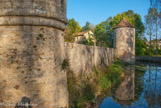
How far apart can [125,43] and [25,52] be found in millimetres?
17709

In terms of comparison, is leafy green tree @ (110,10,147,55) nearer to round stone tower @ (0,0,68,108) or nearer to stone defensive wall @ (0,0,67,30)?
stone defensive wall @ (0,0,67,30)

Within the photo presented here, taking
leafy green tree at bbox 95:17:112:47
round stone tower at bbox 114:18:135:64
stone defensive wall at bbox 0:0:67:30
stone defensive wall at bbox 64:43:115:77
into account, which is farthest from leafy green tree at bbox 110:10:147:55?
stone defensive wall at bbox 0:0:67:30

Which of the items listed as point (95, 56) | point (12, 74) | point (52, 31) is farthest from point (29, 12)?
point (95, 56)

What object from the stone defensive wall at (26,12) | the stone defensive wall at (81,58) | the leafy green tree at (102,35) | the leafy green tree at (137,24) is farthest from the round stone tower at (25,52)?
the leafy green tree at (137,24)

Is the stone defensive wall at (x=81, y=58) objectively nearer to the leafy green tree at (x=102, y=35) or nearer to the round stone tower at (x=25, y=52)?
the round stone tower at (x=25, y=52)

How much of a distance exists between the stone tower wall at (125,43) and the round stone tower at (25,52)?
16.8 metres

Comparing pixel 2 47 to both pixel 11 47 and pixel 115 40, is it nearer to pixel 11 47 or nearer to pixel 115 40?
pixel 11 47

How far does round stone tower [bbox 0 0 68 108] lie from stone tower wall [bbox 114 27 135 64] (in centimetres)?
1683

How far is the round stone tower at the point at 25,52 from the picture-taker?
3.18 m

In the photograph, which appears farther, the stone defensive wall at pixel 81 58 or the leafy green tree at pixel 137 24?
the leafy green tree at pixel 137 24

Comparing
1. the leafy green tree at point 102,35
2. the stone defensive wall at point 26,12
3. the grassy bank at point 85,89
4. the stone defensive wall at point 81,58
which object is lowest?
the grassy bank at point 85,89

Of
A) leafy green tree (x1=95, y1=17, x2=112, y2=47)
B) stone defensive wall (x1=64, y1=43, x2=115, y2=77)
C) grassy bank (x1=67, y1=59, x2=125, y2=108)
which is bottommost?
grassy bank (x1=67, y1=59, x2=125, y2=108)

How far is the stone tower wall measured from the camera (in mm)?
18547

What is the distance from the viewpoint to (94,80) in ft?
28.6
